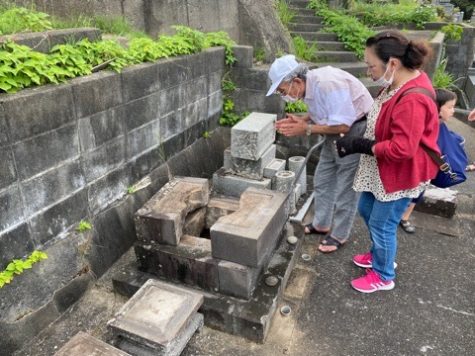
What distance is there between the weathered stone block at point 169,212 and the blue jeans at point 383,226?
1.78 meters

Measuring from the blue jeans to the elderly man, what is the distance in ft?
1.53

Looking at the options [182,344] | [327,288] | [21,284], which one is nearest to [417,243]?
[327,288]

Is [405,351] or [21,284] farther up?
[21,284]

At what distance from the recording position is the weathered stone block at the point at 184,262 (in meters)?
3.52

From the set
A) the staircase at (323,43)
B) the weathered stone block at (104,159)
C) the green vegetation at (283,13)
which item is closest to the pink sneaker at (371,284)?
the weathered stone block at (104,159)

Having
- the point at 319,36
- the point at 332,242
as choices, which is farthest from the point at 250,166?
the point at 319,36

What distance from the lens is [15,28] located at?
3469 mm

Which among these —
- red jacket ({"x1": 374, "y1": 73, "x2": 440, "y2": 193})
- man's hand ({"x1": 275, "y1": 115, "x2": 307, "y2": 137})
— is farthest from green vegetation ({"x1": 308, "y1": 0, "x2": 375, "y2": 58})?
red jacket ({"x1": 374, "y1": 73, "x2": 440, "y2": 193})

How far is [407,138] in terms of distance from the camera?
2.91 meters

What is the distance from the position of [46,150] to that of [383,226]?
314 centimetres

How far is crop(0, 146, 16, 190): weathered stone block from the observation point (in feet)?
9.40

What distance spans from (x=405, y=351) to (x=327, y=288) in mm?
950

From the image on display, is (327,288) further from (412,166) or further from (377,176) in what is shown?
(412,166)

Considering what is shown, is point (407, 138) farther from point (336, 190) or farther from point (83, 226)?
point (83, 226)
